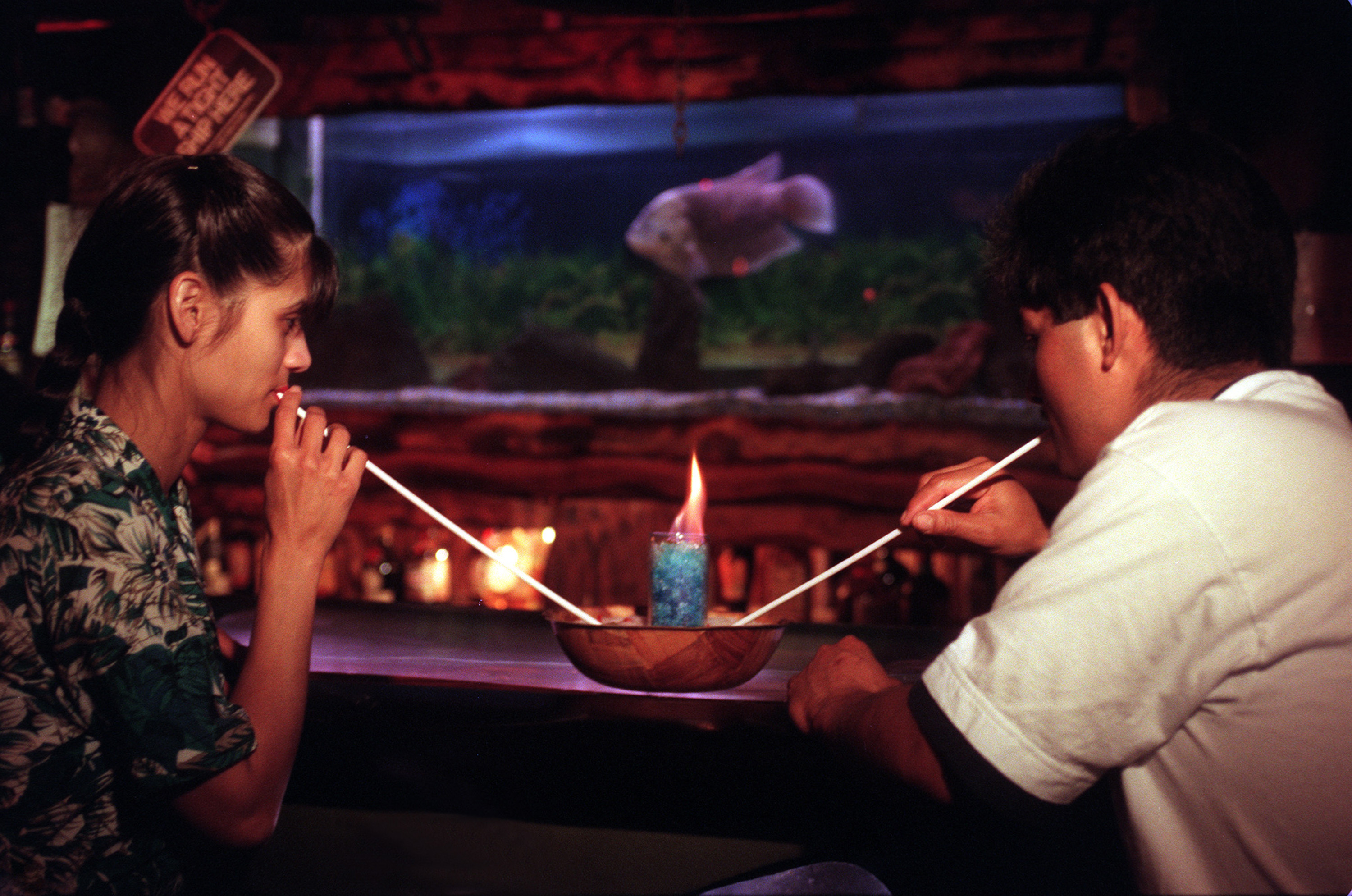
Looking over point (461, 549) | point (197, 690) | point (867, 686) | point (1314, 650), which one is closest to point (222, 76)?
point (461, 549)

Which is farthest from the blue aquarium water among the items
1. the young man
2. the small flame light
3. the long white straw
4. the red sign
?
the young man

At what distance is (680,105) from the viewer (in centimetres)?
356

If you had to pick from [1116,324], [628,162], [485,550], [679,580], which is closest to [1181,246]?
[1116,324]

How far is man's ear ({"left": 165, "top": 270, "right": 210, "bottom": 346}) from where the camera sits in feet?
4.80

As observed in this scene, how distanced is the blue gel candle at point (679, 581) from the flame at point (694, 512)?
0.16ft

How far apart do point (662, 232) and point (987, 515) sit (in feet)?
12.9

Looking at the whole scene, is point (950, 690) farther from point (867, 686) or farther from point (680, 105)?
point (680, 105)

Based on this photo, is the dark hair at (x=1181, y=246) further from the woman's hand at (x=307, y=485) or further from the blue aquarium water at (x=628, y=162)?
the blue aquarium water at (x=628, y=162)

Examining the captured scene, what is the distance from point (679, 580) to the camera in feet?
5.60

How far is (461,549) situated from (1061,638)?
3.74 meters

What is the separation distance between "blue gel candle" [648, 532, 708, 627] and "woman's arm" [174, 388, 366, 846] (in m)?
0.56

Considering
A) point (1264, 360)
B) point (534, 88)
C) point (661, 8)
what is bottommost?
point (1264, 360)

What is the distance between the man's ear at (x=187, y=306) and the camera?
1462 millimetres

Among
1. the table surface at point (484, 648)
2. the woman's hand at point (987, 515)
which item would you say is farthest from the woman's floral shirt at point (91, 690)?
the woman's hand at point (987, 515)
